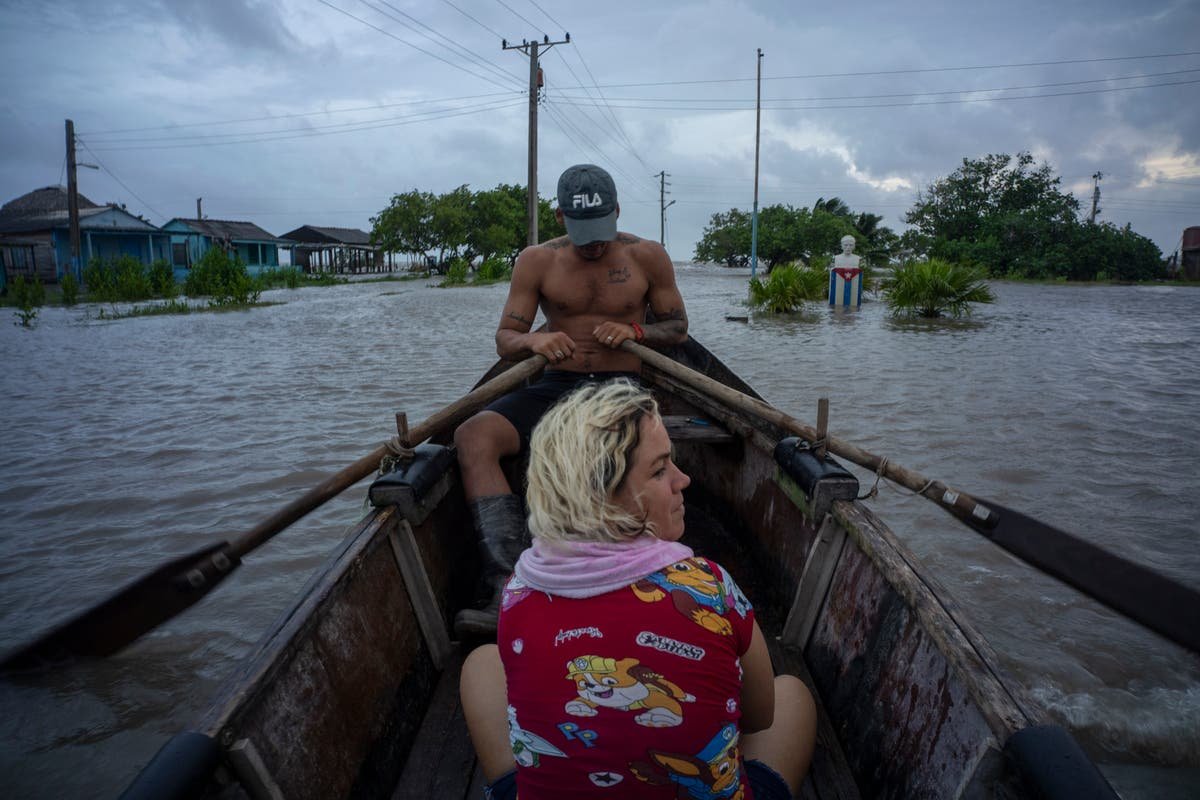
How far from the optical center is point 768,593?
2.65 m

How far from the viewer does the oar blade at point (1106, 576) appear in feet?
5.49

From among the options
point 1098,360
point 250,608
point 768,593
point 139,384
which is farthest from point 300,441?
point 1098,360

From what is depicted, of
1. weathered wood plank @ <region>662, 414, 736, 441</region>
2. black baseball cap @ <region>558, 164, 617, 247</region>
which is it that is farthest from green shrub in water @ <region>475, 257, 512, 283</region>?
weathered wood plank @ <region>662, 414, 736, 441</region>

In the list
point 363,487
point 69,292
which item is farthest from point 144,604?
point 69,292

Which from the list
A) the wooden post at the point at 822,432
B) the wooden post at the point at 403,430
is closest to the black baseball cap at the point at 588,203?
the wooden post at the point at 403,430

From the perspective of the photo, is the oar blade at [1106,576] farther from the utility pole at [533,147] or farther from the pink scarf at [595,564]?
the utility pole at [533,147]

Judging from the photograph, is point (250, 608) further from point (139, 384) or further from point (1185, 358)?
point (1185, 358)

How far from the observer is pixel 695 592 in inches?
42.4

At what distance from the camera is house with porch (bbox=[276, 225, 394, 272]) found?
45906 mm

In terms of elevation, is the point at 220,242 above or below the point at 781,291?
above

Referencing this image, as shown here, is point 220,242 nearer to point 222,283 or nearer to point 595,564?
point 222,283

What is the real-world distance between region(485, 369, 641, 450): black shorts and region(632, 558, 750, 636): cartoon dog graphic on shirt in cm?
157

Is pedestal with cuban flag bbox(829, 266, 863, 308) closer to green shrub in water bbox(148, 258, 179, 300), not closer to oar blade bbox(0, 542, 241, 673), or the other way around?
oar blade bbox(0, 542, 241, 673)

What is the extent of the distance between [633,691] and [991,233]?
37014mm
